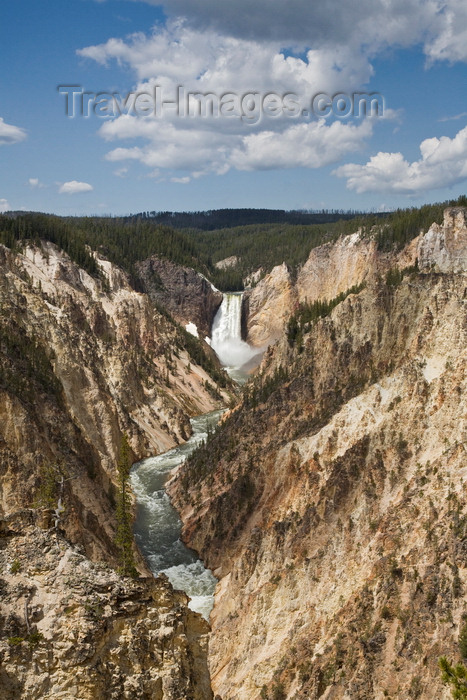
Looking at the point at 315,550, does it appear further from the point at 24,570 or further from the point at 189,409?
the point at 189,409

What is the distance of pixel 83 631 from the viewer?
12219 mm

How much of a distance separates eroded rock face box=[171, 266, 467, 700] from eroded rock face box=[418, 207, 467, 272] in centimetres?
3323

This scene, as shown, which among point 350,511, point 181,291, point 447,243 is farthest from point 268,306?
point 350,511

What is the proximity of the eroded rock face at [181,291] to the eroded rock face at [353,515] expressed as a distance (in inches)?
2656

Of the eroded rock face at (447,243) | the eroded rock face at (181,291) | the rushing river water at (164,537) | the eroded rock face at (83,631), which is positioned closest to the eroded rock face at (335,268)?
the eroded rock face at (447,243)

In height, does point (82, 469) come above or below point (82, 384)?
below

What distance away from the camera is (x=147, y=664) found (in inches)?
508

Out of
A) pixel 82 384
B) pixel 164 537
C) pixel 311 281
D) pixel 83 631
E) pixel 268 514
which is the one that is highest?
pixel 311 281

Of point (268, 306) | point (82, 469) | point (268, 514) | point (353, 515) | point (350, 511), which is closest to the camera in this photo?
point (353, 515)

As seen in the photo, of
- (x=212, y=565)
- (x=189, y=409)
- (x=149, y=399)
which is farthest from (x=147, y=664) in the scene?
(x=189, y=409)

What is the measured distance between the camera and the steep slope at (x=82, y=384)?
3266 centimetres

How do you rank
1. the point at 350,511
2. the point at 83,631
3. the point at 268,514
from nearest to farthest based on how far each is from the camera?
1. the point at 83,631
2. the point at 350,511
3. the point at 268,514

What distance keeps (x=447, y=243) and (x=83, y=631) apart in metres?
71.7

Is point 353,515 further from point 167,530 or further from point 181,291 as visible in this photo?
point 181,291
